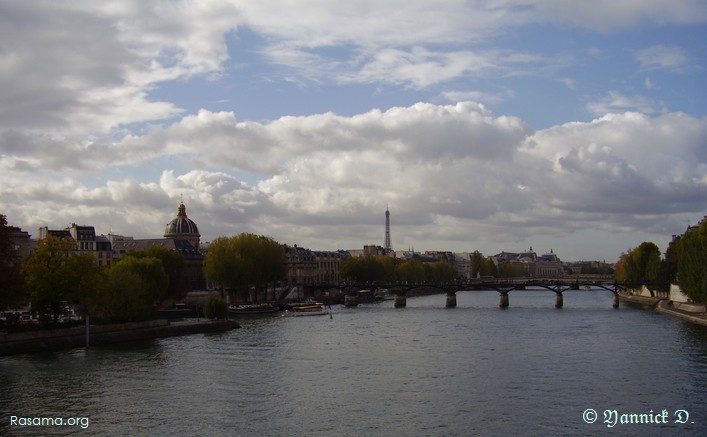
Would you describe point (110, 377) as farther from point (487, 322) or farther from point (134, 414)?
point (487, 322)

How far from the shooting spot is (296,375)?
152 ft

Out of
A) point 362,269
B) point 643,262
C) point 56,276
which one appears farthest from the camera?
point 362,269

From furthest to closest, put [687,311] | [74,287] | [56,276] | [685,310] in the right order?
[685,310], [687,311], [74,287], [56,276]

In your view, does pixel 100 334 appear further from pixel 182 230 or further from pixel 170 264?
pixel 182 230

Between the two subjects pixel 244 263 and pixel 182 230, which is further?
pixel 182 230

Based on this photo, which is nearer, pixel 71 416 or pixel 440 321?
pixel 71 416

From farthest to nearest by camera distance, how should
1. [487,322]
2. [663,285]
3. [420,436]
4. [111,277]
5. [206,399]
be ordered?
[663,285] < [487,322] < [111,277] < [206,399] < [420,436]

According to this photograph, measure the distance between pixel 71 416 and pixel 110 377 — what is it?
33.5 feet

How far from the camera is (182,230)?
157500 millimetres

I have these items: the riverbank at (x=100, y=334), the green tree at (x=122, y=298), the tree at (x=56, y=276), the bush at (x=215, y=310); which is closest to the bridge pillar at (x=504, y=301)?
the riverbank at (x=100, y=334)

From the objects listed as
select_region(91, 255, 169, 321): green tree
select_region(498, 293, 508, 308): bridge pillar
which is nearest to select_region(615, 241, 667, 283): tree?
select_region(498, 293, 508, 308): bridge pillar

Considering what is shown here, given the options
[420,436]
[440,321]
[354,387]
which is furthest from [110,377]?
[440,321]

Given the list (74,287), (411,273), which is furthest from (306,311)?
(411,273)

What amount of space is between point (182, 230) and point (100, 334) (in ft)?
314
